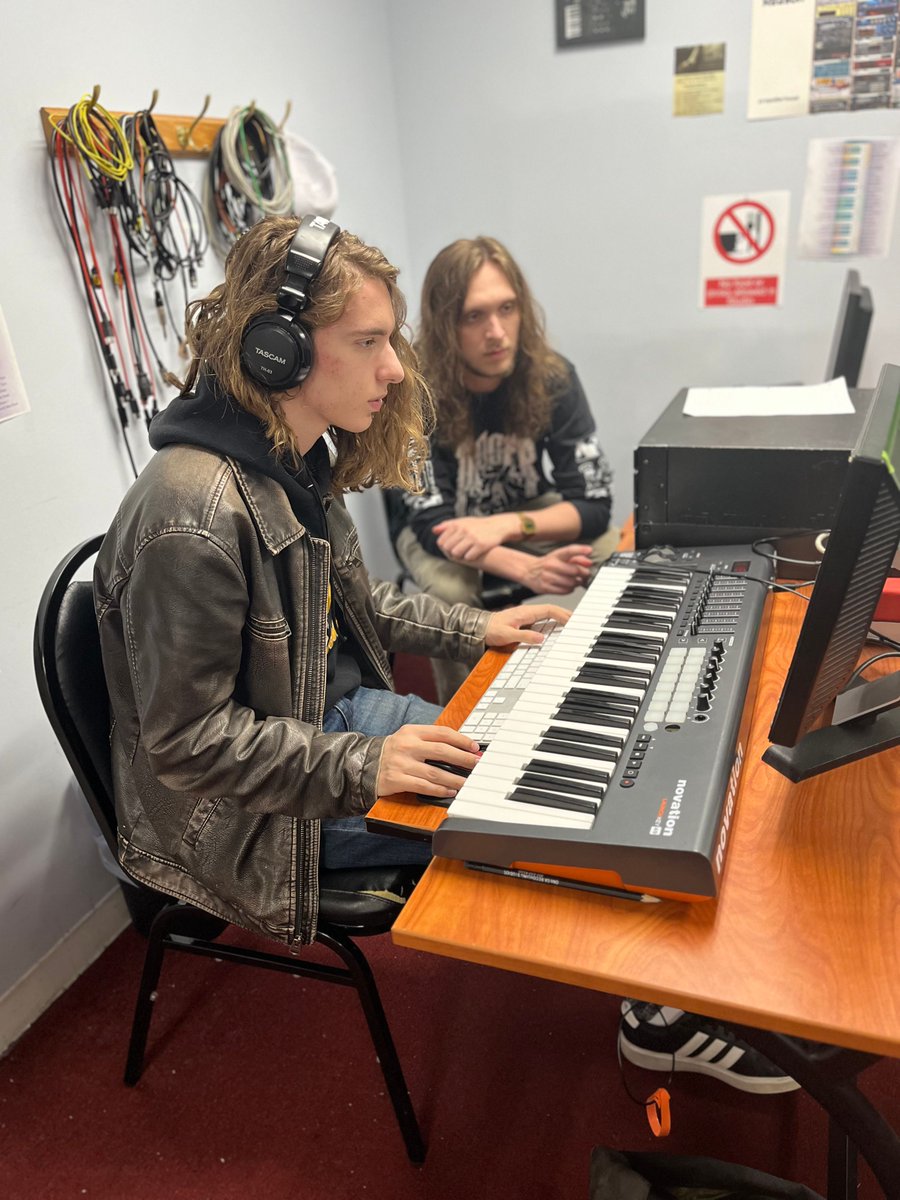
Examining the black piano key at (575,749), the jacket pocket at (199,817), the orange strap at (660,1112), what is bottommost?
the orange strap at (660,1112)

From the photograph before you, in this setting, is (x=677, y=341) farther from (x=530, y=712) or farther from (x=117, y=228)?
(x=530, y=712)

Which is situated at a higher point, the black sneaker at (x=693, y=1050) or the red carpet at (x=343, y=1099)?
the black sneaker at (x=693, y=1050)

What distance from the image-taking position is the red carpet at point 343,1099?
1.33 meters

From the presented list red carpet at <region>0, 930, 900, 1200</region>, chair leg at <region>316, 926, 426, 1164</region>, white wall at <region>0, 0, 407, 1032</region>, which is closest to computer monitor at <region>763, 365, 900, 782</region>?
chair leg at <region>316, 926, 426, 1164</region>

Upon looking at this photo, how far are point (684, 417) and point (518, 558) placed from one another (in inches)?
18.9

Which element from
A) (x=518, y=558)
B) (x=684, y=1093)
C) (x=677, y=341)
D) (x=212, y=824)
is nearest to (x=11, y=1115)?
(x=212, y=824)

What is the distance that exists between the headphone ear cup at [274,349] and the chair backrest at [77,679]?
352 millimetres

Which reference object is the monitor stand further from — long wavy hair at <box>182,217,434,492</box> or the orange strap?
long wavy hair at <box>182,217,434,492</box>

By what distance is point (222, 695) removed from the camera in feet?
3.38

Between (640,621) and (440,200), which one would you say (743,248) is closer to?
(440,200)

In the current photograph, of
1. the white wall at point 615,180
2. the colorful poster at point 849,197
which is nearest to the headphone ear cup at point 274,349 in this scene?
the white wall at point 615,180

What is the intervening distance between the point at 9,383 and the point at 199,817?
2.78ft

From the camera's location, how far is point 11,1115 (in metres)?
1.48

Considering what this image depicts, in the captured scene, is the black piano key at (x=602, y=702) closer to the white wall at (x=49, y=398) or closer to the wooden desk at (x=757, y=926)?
the wooden desk at (x=757, y=926)
